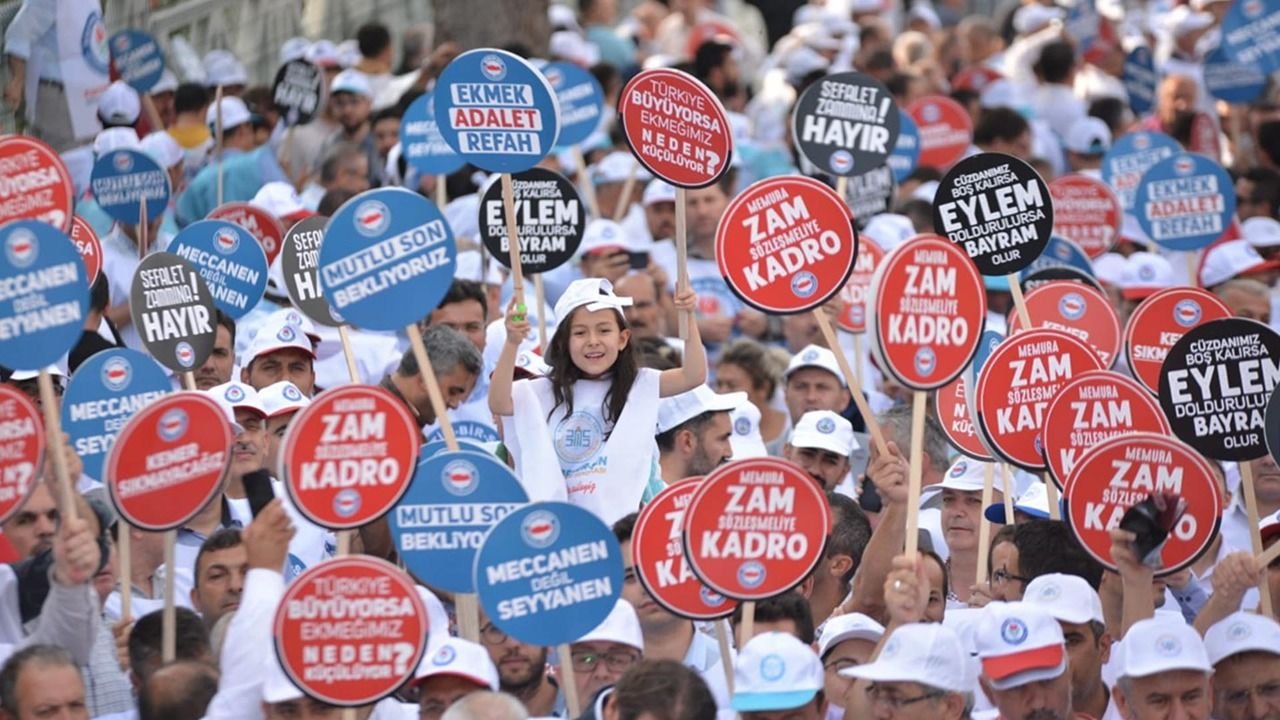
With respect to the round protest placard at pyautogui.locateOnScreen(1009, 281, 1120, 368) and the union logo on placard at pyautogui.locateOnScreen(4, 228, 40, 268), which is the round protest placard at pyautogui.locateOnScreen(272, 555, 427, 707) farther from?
the round protest placard at pyautogui.locateOnScreen(1009, 281, 1120, 368)

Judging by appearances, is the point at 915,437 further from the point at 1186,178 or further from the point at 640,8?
the point at 640,8

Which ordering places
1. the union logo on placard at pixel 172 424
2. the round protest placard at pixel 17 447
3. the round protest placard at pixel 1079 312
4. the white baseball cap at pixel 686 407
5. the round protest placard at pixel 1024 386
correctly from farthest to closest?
the round protest placard at pixel 1079 312
the white baseball cap at pixel 686 407
the round protest placard at pixel 1024 386
the union logo on placard at pixel 172 424
the round protest placard at pixel 17 447

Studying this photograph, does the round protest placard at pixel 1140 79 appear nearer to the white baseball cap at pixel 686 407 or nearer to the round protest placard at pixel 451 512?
the white baseball cap at pixel 686 407

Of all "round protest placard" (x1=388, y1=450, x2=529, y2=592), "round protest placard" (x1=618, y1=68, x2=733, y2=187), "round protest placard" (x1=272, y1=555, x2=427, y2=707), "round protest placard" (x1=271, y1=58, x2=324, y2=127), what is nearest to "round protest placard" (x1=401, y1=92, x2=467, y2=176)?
"round protest placard" (x1=271, y1=58, x2=324, y2=127)

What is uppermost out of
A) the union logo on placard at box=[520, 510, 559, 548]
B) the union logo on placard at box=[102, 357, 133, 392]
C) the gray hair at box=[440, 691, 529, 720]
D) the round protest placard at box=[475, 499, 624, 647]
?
the union logo on placard at box=[102, 357, 133, 392]

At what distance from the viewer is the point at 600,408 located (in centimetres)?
851

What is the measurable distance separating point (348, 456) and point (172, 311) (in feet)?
5.66

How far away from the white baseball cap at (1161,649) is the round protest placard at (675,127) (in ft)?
8.46

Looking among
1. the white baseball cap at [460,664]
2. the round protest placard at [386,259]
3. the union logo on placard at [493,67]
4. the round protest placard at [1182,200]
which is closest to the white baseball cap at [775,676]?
the white baseball cap at [460,664]

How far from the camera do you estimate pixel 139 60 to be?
13.1 m

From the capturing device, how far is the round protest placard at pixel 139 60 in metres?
13.1

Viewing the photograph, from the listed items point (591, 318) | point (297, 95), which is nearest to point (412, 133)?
point (297, 95)

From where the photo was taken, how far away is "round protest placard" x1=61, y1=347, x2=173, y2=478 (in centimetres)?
772

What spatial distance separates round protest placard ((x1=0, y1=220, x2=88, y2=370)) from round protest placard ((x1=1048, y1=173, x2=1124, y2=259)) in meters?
6.98
